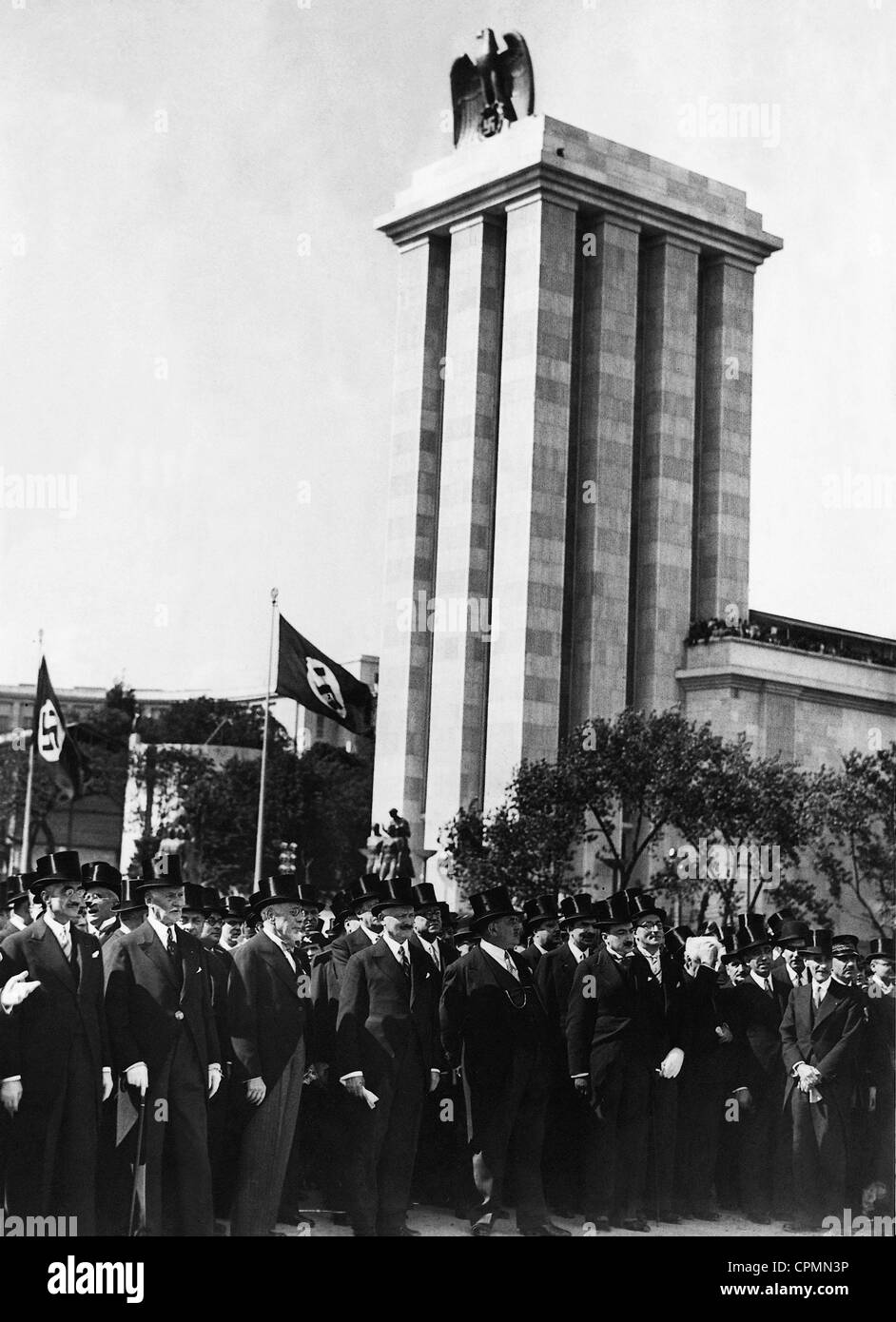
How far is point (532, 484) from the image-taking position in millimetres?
58094

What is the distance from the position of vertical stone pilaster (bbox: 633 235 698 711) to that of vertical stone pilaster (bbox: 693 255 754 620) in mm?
948

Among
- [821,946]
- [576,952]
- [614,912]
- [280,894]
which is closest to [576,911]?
[576,952]

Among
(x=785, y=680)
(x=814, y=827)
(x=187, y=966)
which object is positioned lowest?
(x=187, y=966)

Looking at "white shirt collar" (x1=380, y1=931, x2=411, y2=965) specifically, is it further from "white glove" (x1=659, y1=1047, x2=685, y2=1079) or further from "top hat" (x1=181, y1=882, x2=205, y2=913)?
"white glove" (x1=659, y1=1047, x2=685, y2=1079)

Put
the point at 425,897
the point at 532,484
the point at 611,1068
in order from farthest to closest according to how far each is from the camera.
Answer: the point at 532,484 → the point at 425,897 → the point at 611,1068

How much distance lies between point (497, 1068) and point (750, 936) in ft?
11.4

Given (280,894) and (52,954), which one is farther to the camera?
(280,894)

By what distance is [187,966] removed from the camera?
1230cm

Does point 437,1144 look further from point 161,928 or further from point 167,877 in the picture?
point 167,877

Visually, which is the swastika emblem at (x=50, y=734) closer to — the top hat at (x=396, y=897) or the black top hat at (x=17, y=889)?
the black top hat at (x=17, y=889)
